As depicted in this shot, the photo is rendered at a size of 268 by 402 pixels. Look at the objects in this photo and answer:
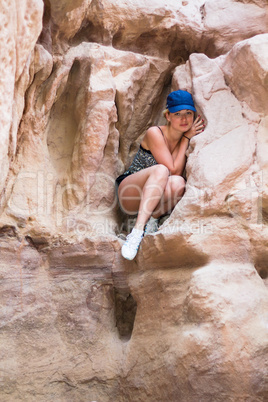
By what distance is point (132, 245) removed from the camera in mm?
3656

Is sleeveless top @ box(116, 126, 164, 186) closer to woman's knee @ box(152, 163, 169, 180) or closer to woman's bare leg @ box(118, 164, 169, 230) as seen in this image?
woman's bare leg @ box(118, 164, 169, 230)

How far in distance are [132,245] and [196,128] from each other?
1096 millimetres

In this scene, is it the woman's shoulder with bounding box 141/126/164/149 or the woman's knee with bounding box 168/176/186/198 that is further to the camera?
the woman's shoulder with bounding box 141/126/164/149

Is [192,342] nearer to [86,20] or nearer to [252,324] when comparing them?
[252,324]

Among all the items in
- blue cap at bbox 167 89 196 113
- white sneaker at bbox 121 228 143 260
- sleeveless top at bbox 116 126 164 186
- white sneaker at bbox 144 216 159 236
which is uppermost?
blue cap at bbox 167 89 196 113

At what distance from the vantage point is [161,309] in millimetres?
3500

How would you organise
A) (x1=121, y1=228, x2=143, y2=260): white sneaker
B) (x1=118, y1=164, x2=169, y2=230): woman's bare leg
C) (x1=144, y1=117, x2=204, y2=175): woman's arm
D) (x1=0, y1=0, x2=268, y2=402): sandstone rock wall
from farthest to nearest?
(x1=144, y1=117, x2=204, y2=175): woman's arm → (x1=118, y1=164, x2=169, y2=230): woman's bare leg → (x1=121, y1=228, x2=143, y2=260): white sneaker → (x1=0, y1=0, x2=268, y2=402): sandstone rock wall

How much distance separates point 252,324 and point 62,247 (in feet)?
4.63

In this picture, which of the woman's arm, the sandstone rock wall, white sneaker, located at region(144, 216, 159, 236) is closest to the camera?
the sandstone rock wall

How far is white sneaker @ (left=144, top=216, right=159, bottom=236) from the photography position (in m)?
3.91

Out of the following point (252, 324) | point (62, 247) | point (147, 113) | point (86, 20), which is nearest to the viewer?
point (252, 324)

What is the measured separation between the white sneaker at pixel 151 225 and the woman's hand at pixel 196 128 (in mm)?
728

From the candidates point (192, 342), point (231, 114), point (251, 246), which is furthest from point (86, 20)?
point (192, 342)

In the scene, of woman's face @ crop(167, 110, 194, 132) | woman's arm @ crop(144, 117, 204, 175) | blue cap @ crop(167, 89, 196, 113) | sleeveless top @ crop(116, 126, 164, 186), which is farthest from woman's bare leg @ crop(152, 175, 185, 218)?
blue cap @ crop(167, 89, 196, 113)
